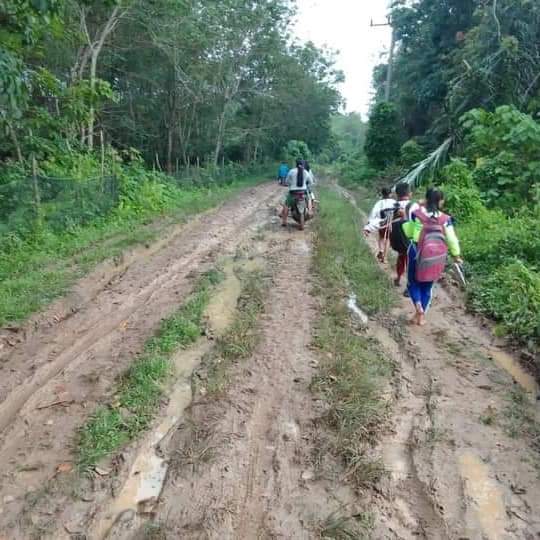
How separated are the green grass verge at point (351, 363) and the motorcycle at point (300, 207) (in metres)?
2.92

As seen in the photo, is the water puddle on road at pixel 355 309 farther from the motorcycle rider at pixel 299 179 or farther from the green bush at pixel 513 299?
the motorcycle rider at pixel 299 179

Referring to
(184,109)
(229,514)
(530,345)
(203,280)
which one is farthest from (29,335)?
(184,109)

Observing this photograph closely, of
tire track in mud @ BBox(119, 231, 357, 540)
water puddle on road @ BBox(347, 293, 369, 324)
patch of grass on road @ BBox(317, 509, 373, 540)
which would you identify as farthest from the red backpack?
patch of grass on road @ BBox(317, 509, 373, 540)

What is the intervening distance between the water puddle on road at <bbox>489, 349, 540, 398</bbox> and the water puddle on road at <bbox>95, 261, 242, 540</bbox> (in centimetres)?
310

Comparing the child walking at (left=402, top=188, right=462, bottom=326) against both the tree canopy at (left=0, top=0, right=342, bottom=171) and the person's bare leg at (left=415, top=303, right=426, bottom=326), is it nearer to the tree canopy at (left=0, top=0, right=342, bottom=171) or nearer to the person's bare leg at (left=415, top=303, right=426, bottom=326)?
the person's bare leg at (left=415, top=303, right=426, bottom=326)

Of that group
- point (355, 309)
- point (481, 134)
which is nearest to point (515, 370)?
point (355, 309)

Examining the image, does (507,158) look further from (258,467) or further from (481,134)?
(258,467)

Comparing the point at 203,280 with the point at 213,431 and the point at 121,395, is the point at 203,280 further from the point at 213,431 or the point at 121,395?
the point at 213,431

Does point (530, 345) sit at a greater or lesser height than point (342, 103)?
lesser

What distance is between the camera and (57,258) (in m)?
8.16

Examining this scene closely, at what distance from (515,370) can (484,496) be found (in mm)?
2180

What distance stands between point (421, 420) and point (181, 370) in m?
2.29

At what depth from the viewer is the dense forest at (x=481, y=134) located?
6793 millimetres

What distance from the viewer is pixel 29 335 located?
5383mm
